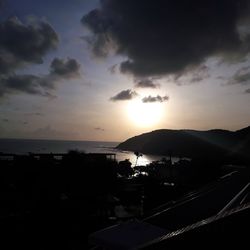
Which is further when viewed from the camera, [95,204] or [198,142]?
[198,142]

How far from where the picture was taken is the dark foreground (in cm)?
371

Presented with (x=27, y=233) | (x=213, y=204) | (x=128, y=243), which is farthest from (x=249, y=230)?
(x=27, y=233)

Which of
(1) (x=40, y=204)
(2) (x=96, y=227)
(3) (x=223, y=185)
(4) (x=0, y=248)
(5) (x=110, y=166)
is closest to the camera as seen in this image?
(3) (x=223, y=185)

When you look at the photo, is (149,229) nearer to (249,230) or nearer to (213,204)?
(213,204)

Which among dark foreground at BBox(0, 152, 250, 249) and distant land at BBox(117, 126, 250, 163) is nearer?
dark foreground at BBox(0, 152, 250, 249)

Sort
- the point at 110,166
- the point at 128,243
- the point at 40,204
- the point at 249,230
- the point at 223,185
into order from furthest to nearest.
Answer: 1. the point at 110,166
2. the point at 40,204
3. the point at 223,185
4. the point at 128,243
5. the point at 249,230

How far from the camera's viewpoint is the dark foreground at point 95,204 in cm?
371

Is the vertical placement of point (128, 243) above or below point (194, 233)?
below

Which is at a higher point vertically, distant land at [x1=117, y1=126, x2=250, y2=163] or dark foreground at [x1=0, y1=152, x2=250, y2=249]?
distant land at [x1=117, y1=126, x2=250, y2=163]

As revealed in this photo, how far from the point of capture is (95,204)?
15.7 metres

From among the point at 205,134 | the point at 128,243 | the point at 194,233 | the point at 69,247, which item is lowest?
the point at 69,247

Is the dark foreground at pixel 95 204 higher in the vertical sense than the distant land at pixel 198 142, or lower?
lower

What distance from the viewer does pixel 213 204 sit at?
5859mm

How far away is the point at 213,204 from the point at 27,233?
25.6 ft
